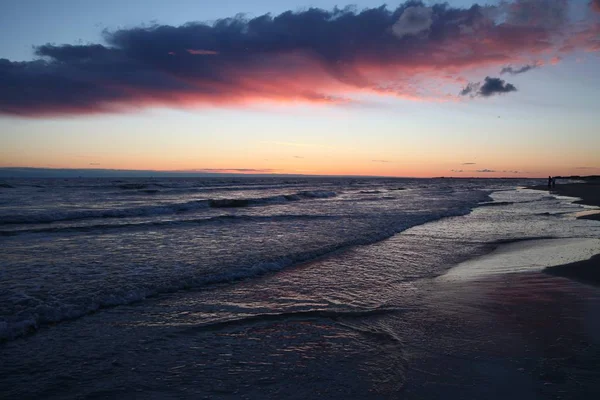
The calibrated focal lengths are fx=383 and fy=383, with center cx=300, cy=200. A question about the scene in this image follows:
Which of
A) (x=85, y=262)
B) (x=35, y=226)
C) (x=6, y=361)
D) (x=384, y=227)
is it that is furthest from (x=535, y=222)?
(x=35, y=226)

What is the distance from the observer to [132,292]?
Result: 7348 mm

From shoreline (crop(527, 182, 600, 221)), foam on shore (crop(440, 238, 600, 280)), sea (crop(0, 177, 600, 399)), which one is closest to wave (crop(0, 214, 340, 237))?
sea (crop(0, 177, 600, 399))

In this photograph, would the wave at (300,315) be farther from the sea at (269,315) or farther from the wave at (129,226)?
the wave at (129,226)

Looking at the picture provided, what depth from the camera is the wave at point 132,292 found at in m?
5.77

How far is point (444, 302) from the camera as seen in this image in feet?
22.7

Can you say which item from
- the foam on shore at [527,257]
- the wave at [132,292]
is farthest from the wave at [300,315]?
the foam on shore at [527,257]

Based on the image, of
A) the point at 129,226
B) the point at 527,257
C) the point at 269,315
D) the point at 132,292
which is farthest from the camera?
the point at 129,226

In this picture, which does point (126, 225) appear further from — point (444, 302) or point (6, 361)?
point (444, 302)

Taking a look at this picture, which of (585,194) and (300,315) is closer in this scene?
(300,315)

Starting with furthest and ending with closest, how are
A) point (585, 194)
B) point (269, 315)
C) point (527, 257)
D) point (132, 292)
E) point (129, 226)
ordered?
point (585, 194)
point (129, 226)
point (527, 257)
point (132, 292)
point (269, 315)

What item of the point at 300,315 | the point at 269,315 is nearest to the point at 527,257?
the point at 300,315

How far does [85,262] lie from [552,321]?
10.4 m

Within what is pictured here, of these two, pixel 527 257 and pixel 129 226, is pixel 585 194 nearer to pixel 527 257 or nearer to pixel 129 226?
pixel 527 257

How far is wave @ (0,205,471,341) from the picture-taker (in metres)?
5.77
